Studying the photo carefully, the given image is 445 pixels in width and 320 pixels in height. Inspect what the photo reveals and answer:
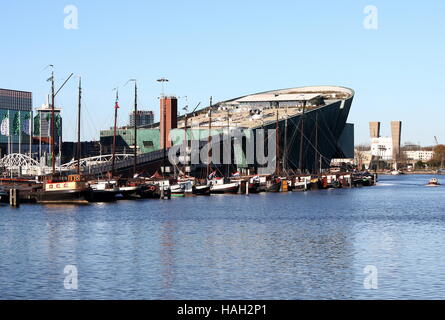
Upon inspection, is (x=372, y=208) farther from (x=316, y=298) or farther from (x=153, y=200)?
(x=316, y=298)

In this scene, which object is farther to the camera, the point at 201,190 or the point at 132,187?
the point at 201,190

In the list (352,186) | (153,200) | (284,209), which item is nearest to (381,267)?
(284,209)

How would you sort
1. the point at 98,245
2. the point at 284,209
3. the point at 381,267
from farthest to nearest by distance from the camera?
the point at 284,209, the point at 98,245, the point at 381,267

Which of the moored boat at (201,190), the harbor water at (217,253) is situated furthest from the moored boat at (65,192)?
the moored boat at (201,190)

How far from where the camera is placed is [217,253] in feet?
186

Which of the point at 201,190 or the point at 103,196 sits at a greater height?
the point at 201,190

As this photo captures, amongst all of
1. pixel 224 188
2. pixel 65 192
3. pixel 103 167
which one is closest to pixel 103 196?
pixel 65 192

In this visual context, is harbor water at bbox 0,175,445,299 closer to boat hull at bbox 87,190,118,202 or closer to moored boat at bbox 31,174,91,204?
moored boat at bbox 31,174,91,204

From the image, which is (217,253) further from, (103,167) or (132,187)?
(103,167)

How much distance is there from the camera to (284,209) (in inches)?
3967

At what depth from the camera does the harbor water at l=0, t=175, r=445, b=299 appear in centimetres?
4366

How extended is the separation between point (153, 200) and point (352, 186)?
260ft

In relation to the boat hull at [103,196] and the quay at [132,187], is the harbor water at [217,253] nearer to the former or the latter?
the quay at [132,187]

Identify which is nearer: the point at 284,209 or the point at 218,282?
the point at 218,282
